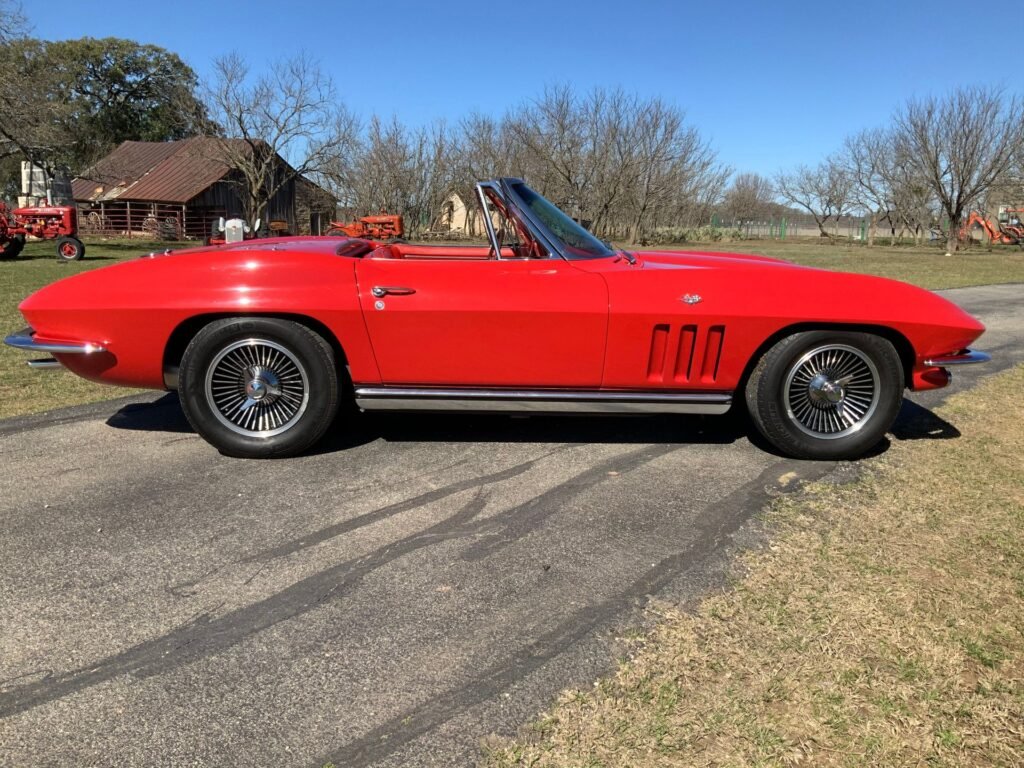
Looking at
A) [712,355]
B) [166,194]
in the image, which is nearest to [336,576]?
[712,355]

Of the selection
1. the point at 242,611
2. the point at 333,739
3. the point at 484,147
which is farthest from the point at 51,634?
the point at 484,147

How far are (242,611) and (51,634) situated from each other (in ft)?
1.85

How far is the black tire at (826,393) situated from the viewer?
3729 mm

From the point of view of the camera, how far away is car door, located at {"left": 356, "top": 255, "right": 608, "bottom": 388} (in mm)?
3570

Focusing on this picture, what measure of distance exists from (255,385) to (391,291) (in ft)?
2.94

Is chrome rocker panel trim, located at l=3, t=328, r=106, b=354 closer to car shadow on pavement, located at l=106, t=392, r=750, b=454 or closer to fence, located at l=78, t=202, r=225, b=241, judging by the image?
car shadow on pavement, located at l=106, t=392, r=750, b=454

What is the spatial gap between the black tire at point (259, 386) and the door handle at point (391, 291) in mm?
390

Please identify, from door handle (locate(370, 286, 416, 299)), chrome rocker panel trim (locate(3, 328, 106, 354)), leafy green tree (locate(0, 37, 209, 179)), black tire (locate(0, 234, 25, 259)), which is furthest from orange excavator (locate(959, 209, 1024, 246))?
leafy green tree (locate(0, 37, 209, 179))

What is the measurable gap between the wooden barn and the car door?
36687mm

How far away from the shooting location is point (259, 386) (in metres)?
3.72

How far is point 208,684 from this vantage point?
Result: 2.00 meters

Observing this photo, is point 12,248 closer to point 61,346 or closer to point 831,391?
point 61,346

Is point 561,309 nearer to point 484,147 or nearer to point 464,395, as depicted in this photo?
point 464,395

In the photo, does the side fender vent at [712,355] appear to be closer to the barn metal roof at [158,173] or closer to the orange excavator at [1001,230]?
the barn metal roof at [158,173]
